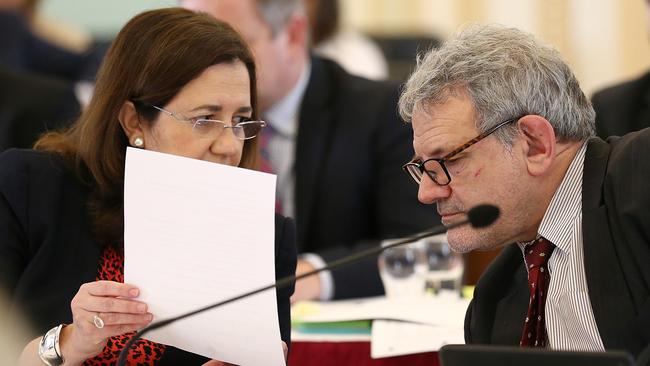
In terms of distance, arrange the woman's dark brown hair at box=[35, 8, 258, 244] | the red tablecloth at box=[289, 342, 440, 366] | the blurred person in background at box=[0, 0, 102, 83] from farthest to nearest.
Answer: the blurred person in background at box=[0, 0, 102, 83] → the red tablecloth at box=[289, 342, 440, 366] → the woman's dark brown hair at box=[35, 8, 258, 244]

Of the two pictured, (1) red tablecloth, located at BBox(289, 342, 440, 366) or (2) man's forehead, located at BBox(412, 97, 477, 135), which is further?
(1) red tablecloth, located at BBox(289, 342, 440, 366)

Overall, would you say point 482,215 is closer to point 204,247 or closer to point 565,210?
point 565,210

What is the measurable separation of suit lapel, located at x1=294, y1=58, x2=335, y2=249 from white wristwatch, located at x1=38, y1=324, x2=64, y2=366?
144 cm

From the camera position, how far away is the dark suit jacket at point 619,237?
1651mm

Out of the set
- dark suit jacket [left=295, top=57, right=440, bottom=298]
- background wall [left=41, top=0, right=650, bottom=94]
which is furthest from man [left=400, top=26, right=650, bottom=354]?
background wall [left=41, top=0, right=650, bottom=94]

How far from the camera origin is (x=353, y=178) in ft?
10.8

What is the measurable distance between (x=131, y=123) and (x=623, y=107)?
1.64 m

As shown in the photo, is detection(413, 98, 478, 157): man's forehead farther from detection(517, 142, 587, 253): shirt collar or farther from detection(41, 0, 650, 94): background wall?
detection(41, 0, 650, 94): background wall

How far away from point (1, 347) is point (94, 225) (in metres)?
0.28

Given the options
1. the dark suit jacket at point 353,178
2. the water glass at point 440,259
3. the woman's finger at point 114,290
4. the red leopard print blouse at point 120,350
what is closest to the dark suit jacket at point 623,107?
the dark suit jacket at point 353,178

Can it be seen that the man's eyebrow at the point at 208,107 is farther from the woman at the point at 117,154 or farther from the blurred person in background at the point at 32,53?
the blurred person in background at the point at 32,53

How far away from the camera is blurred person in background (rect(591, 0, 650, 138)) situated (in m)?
3.19

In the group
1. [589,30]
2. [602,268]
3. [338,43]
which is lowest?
[602,268]

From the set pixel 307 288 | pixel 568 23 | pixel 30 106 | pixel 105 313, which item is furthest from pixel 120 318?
pixel 568 23
